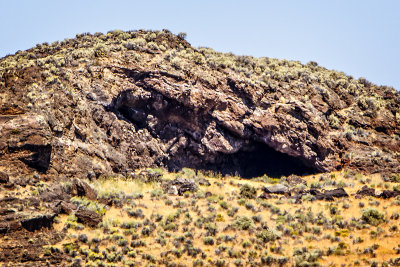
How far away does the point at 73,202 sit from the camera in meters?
22.7

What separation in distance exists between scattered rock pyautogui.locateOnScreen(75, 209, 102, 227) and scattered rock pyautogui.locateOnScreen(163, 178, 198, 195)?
7215mm

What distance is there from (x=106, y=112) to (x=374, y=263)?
22821 millimetres

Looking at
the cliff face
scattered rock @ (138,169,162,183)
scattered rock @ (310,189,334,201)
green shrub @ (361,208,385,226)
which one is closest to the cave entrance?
the cliff face

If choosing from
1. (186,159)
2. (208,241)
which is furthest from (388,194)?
(186,159)

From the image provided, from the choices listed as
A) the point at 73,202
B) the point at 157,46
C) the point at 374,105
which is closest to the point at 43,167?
the point at 73,202

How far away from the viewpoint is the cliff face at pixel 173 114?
92.2 feet

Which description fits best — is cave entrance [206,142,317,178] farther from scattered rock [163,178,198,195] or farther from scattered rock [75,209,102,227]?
scattered rock [75,209,102,227]

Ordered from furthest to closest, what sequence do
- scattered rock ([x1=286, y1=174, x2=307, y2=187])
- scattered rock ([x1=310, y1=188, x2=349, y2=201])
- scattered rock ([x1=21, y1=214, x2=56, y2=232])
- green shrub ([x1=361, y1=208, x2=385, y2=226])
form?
1. scattered rock ([x1=286, y1=174, x2=307, y2=187])
2. scattered rock ([x1=310, y1=188, x2=349, y2=201])
3. green shrub ([x1=361, y1=208, x2=385, y2=226])
4. scattered rock ([x1=21, y1=214, x2=56, y2=232])

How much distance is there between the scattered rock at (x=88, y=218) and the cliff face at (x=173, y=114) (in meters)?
5.86

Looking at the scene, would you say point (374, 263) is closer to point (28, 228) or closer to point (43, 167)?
point (28, 228)

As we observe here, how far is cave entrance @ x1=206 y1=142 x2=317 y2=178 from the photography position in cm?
3638

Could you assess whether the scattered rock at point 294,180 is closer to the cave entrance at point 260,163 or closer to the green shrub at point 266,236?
the cave entrance at point 260,163

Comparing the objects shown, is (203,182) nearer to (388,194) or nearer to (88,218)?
(88,218)

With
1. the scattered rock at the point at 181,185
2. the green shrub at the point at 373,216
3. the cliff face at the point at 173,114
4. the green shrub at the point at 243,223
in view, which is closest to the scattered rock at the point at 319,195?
the green shrub at the point at 373,216
